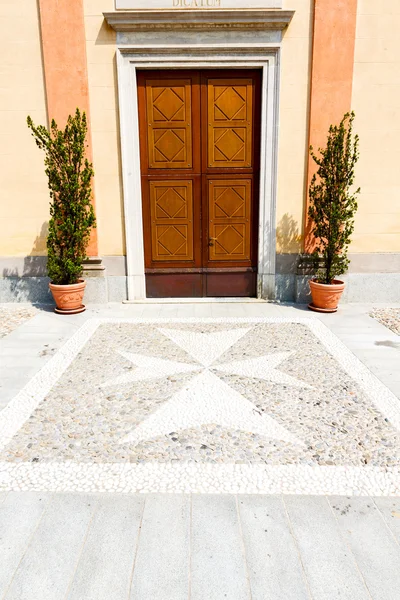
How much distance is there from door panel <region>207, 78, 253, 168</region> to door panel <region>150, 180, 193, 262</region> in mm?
699

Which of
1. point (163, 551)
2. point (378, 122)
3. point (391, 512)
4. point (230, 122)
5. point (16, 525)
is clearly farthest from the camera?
point (230, 122)

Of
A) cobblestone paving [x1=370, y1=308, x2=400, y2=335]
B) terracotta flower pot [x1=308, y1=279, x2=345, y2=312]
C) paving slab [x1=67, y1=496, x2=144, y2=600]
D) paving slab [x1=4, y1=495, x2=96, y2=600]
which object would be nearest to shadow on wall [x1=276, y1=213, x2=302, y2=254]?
terracotta flower pot [x1=308, y1=279, x2=345, y2=312]

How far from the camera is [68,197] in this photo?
6566 millimetres

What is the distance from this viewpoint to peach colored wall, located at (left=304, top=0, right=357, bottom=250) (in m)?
6.50

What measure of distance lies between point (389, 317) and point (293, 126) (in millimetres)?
3295

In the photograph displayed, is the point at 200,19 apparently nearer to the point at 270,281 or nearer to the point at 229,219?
the point at 229,219

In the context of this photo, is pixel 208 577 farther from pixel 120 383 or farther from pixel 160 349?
pixel 160 349

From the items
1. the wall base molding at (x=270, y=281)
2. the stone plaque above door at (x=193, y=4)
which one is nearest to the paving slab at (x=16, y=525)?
the wall base molding at (x=270, y=281)

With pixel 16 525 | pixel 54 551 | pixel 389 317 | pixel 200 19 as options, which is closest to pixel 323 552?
pixel 54 551

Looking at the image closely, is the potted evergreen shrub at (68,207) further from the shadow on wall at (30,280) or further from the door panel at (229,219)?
the door panel at (229,219)

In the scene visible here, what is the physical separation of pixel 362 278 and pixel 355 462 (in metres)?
4.87

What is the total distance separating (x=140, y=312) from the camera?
275 inches

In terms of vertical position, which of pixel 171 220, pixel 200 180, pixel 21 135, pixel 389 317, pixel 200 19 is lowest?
pixel 389 317

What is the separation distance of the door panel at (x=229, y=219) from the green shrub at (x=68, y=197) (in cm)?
196
